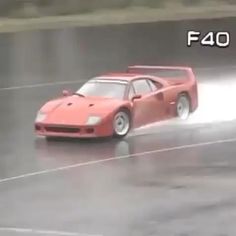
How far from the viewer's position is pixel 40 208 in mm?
12023

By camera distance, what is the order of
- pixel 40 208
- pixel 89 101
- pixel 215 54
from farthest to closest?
pixel 215 54 < pixel 89 101 < pixel 40 208

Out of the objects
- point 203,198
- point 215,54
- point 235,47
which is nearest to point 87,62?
point 215,54

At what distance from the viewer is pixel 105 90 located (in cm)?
1822

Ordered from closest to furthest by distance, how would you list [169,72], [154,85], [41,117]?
[41,117] → [154,85] → [169,72]

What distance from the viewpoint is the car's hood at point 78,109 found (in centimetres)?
1726

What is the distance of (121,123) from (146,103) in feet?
2.95

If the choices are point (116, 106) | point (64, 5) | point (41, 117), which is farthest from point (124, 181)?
point (64, 5)

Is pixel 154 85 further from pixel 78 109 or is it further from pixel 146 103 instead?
pixel 78 109

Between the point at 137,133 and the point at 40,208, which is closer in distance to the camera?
the point at 40,208

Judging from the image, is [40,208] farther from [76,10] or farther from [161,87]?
[76,10]

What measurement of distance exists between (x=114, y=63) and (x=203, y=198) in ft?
57.7

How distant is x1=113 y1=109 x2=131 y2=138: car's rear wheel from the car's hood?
0.16 m

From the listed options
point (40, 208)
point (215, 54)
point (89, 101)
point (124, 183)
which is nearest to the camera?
point (40, 208)

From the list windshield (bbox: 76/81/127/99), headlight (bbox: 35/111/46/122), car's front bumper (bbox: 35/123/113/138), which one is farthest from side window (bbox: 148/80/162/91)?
headlight (bbox: 35/111/46/122)
